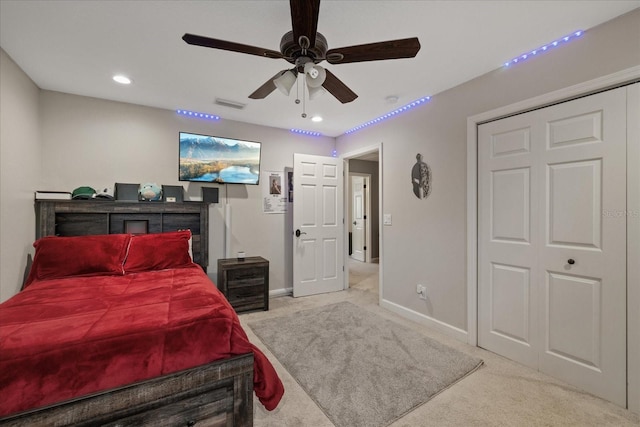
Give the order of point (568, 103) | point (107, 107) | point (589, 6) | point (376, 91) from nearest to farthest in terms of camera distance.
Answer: point (589, 6), point (568, 103), point (376, 91), point (107, 107)

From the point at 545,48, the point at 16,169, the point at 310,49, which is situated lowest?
the point at 16,169

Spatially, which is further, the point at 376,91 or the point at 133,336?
the point at 376,91

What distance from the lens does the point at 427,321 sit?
3.08 meters

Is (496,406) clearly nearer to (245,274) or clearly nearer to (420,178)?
(420,178)

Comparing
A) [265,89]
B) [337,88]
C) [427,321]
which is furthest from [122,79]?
[427,321]

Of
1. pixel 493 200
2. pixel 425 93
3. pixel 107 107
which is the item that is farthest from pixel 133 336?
pixel 425 93

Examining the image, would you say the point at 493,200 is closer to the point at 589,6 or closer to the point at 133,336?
the point at 589,6

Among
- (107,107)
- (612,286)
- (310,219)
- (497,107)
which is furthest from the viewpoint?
(310,219)

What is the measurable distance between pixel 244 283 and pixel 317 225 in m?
1.40

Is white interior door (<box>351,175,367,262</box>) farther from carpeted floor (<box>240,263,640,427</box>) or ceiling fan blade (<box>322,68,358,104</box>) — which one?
ceiling fan blade (<box>322,68,358,104</box>)

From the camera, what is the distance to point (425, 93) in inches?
118

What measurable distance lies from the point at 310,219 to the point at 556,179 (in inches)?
114

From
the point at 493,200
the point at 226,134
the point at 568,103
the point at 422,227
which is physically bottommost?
the point at 422,227

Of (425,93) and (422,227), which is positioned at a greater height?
(425,93)
